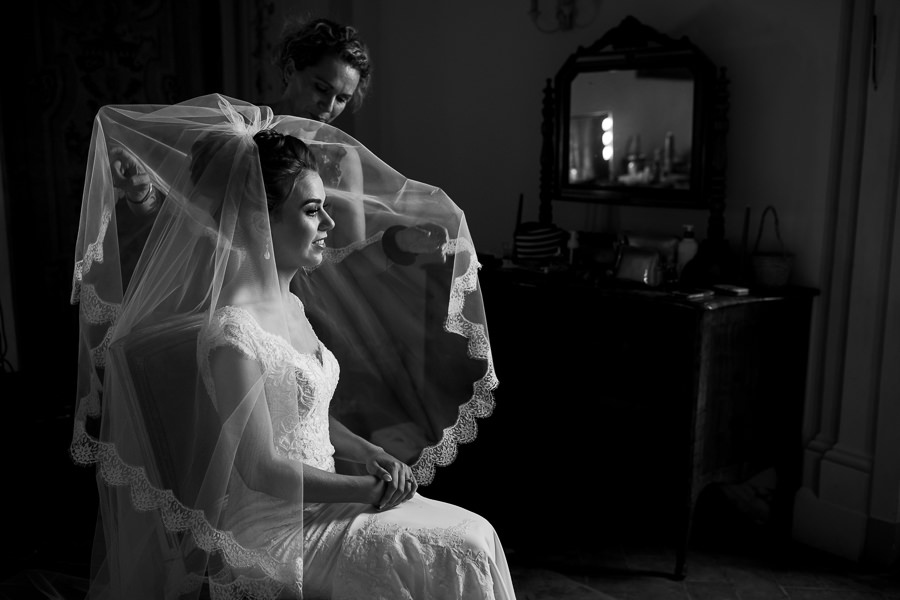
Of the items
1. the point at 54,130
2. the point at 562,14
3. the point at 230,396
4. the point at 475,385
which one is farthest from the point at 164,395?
the point at 54,130

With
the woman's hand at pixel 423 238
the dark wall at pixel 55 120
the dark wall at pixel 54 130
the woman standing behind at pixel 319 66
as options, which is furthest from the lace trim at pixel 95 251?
the dark wall at pixel 55 120

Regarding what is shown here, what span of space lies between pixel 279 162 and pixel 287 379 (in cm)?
41

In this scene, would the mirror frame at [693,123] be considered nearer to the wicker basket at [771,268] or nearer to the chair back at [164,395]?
the wicker basket at [771,268]

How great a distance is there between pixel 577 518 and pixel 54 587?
187cm

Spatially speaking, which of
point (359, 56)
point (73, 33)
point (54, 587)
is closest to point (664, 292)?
point (359, 56)

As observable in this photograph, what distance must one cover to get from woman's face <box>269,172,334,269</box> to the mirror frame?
1954 mm

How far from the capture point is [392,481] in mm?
1802

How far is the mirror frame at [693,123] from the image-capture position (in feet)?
10.9

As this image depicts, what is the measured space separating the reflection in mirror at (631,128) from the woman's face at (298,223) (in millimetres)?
1995

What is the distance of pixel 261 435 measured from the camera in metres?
1.63

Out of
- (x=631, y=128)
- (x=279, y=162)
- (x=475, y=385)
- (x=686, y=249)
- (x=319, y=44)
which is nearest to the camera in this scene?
(x=279, y=162)

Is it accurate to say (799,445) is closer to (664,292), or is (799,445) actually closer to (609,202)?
(664,292)

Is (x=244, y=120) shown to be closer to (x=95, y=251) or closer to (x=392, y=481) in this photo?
(x=95, y=251)

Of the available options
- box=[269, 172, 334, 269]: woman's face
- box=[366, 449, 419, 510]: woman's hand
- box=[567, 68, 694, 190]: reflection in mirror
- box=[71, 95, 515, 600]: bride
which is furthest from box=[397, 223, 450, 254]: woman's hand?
box=[567, 68, 694, 190]: reflection in mirror
